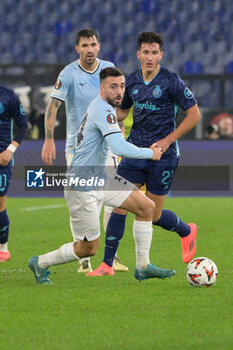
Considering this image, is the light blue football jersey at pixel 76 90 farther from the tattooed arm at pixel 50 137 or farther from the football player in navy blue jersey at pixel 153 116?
the football player in navy blue jersey at pixel 153 116

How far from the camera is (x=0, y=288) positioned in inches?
262

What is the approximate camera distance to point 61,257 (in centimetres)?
659

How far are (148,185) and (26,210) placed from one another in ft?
24.1

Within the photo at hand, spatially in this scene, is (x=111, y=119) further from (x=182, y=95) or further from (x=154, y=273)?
(x=154, y=273)

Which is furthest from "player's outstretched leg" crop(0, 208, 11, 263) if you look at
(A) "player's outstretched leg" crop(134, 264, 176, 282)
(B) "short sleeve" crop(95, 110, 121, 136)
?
(B) "short sleeve" crop(95, 110, 121, 136)

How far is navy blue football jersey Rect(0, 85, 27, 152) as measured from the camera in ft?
26.4

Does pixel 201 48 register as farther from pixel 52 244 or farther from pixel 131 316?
pixel 131 316

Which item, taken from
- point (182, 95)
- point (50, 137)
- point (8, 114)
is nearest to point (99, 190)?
point (182, 95)

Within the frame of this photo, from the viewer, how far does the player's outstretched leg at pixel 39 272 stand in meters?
6.74

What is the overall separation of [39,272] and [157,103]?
185cm

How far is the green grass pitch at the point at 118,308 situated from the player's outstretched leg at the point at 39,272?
0.23 ft

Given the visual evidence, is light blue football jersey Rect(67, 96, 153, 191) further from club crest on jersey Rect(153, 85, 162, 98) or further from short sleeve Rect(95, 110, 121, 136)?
club crest on jersey Rect(153, 85, 162, 98)

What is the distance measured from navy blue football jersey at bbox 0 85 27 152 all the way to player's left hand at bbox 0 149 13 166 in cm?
14

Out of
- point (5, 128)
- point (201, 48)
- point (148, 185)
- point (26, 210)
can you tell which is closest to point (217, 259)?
point (148, 185)
